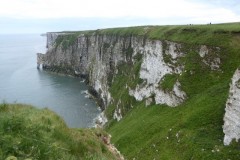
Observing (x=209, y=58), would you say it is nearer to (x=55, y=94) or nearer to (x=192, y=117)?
(x=192, y=117)

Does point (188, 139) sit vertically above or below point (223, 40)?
below

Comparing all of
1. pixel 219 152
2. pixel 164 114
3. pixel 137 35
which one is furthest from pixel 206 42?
pixel 137 35

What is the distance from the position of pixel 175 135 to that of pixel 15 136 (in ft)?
119

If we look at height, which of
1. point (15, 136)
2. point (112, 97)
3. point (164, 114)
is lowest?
point (112, 97)

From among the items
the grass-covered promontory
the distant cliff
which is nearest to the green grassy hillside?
the distant cliff

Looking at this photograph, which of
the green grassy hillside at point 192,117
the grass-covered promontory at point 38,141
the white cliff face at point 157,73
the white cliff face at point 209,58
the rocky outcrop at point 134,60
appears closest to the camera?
the grass-covered promontory at point 38,141

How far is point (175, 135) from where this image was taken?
47.2m

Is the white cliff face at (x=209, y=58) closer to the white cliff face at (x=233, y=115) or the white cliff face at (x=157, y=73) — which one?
the white cliff face at (x=157, y=73)

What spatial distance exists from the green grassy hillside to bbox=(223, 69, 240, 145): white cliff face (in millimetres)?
1093

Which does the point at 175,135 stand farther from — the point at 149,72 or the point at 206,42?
the point at 149,72

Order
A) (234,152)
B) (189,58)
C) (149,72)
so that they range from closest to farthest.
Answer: (234,152)
(189,58)
(149,72)

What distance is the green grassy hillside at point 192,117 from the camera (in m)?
42.2

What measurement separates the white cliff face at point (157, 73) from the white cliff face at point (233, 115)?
17488 mm

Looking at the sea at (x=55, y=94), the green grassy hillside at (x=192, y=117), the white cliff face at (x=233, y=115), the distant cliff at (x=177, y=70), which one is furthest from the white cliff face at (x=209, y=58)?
the sea at (x=55, y=94)
